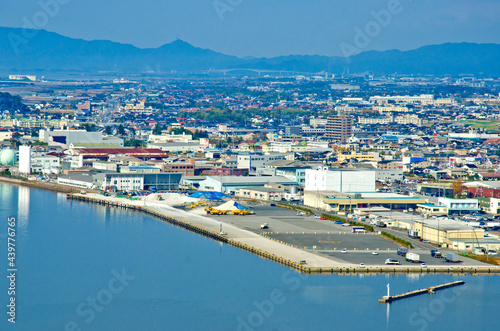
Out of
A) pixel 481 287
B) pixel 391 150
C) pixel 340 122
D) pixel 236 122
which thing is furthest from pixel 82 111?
pixel 481 287

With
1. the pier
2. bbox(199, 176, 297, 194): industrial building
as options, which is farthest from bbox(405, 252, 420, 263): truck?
bbox(199, 176, 297, 194): industrial building

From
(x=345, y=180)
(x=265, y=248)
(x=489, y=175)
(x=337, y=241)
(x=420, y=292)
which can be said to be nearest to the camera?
(x=420, y=292)

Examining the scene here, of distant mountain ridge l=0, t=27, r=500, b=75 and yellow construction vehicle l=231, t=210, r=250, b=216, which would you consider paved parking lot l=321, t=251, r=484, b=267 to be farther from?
distant mountain ridge l=0, t=27, r=500, b=75

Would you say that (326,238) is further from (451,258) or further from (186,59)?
(186,59)

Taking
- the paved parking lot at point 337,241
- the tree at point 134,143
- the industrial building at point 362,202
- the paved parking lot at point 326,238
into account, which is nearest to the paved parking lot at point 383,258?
the paved parking lot at point 326,238

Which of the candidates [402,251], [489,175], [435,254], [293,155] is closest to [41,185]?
[293,155]

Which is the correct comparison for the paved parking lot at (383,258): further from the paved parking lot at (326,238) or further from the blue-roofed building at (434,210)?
the blue-roofed building at (434,210)
